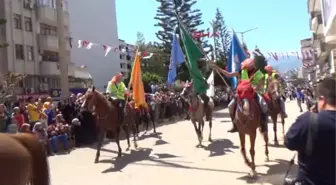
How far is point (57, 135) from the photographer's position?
15180mm

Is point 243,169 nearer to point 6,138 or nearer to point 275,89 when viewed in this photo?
point 275,89

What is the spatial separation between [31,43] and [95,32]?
991 inches

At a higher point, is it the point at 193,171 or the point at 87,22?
the point at 87,22

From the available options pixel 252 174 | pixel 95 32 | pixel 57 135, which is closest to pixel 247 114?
pixel 252 174

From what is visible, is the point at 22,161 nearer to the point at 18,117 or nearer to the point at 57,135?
the point at 18,117

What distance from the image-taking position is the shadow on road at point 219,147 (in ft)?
43.8

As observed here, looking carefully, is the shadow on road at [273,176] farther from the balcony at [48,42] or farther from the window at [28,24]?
the balcony at [48,42]

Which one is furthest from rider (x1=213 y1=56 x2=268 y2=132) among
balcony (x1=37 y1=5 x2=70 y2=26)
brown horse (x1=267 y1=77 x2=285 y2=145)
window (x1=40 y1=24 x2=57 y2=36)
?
window (x1=40 y1=24 x2=57 y2=36)

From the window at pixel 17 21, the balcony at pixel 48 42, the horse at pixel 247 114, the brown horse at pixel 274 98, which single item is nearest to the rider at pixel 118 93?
the brown horse at pixel 274 98

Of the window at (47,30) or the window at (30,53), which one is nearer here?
the window at (30,53)

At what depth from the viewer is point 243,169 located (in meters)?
10.5

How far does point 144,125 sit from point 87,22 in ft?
139

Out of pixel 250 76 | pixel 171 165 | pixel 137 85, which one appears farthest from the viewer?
pixel 137 85

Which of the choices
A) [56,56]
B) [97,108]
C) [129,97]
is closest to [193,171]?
[97,108]
